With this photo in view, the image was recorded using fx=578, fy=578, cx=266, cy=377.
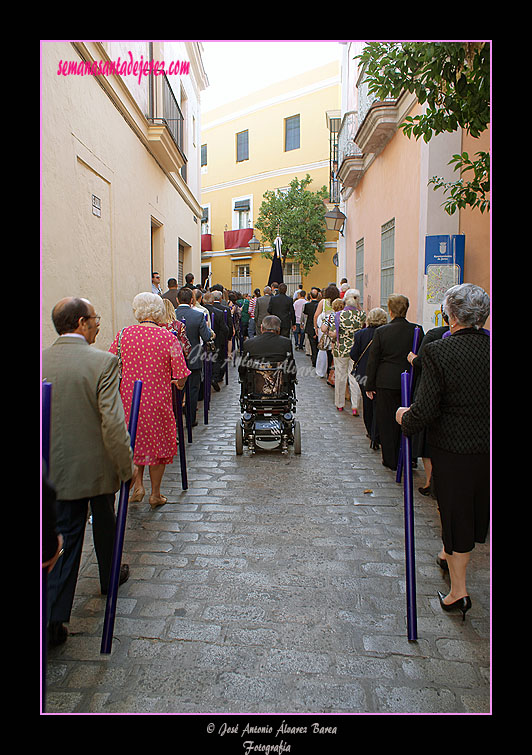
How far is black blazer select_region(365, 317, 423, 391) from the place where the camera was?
589 cm

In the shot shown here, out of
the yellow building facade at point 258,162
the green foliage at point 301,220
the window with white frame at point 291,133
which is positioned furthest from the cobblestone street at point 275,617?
the window with white frame at point 291,133

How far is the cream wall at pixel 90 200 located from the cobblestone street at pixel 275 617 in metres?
2.54

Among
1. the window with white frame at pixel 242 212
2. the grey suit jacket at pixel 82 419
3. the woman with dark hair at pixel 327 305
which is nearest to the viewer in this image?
the grey suit jacket at pixel 82 419

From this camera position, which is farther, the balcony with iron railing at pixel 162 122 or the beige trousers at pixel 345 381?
the balcony with iron railing at pixel 162 122

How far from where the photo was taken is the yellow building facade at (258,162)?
92.6 feet

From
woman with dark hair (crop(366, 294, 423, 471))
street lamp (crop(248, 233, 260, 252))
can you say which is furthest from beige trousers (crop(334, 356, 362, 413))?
Answer: street lamp (crop(248, 233, 260, 252))

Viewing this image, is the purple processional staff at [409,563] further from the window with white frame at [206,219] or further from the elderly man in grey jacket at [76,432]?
the window with white frame at [206,219]

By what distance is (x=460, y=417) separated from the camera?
10.4 ft

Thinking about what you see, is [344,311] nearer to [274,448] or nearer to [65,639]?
[274,448]

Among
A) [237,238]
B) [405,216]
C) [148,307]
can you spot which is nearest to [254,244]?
[237,238]

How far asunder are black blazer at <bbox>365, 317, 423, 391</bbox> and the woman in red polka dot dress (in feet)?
7.00

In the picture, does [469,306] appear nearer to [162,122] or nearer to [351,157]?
[162,122]

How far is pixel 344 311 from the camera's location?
8.81 m
